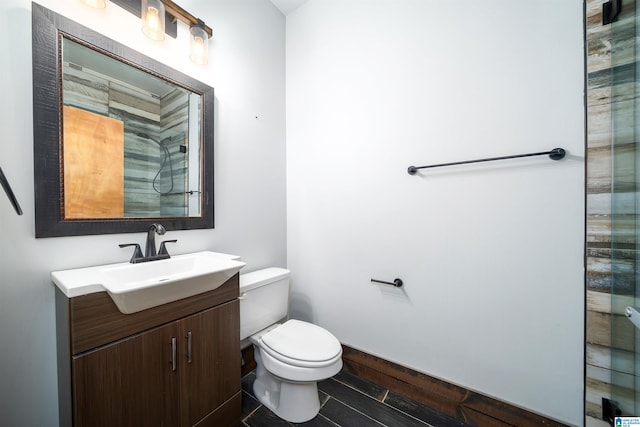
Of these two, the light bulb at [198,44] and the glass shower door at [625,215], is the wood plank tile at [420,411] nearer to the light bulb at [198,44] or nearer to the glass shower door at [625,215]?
the glass shower door at [625,215]

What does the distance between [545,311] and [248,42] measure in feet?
7.52

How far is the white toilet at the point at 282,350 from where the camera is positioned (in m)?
1.16

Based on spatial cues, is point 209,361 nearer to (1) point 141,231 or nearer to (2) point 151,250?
(2) point 151,250

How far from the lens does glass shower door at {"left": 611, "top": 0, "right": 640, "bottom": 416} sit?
0.84 m

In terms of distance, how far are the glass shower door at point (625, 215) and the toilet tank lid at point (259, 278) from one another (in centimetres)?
151

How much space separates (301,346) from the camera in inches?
49.4

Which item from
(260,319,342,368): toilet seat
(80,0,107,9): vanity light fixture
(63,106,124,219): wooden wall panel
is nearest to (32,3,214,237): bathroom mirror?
(63,106,124,219): wooden wall panel

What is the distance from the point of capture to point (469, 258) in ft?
4.13

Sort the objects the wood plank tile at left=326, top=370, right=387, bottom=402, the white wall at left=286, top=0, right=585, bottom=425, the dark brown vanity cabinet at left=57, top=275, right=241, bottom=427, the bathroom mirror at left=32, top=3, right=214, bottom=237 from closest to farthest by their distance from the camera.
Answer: the dark brown vanity cabinet at left=57, top=275, right=241, bottom=427 → the bathroom mirror at left=32, top=3, right=214, bottom=237 → the white wall at left=286, top=0, right=585, bottom=425 → the wood plank tile at left=326, top=370, right=387, bottom=402

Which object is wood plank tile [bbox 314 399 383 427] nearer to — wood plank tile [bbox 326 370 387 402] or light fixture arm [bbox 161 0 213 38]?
wood plank tile [bbox 326 370 387 402]

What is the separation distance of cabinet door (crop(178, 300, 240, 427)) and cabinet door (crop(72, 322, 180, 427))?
49 mm

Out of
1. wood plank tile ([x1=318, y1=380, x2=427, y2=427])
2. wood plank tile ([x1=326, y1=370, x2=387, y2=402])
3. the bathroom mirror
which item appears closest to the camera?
the bathroom mirror

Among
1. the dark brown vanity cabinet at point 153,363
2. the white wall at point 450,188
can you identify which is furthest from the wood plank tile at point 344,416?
the dark brown vanity cabinet at point 153,363

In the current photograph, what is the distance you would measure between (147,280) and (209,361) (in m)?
0.47
